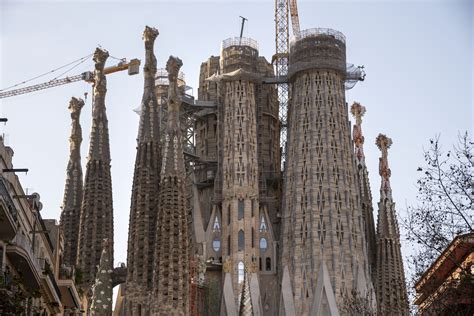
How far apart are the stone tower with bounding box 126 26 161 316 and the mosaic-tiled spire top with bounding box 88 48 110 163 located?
2605 mm

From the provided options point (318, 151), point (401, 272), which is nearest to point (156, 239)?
point (318, 151)

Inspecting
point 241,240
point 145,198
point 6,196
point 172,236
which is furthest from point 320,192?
point 6,196

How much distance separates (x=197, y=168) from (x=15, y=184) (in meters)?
61.0

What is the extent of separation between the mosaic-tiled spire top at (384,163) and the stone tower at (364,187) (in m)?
1.56

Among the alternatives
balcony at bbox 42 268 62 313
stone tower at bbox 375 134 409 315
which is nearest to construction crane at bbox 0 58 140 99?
stone tower at bbox 375 134 409 315

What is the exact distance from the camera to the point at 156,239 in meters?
79.8

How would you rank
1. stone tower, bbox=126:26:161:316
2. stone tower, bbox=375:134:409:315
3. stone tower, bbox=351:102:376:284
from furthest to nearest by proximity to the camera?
stone tower, bbox=351:102:376:284, stone tower, bbox=375:134:409:315, stone tower, bbox=126:26:161:316

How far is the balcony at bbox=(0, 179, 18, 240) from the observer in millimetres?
25750

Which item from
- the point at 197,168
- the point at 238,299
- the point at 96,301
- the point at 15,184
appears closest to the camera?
the point at 15,184

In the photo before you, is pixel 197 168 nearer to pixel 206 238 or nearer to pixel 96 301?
pixel 206 238

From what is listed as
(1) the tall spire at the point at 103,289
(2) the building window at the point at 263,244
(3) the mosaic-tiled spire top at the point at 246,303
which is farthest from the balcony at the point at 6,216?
(2) the building window at the point at 263,244

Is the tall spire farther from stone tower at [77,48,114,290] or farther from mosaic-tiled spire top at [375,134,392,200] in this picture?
mosaic-tiled spire top at [375,134,392,200]

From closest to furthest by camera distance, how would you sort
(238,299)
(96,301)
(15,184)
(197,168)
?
(15,184)
(96,301)
(238,299)
(197,168)

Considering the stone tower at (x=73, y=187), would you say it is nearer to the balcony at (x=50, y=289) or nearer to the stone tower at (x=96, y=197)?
the stone tower at (x=96, y=197)
